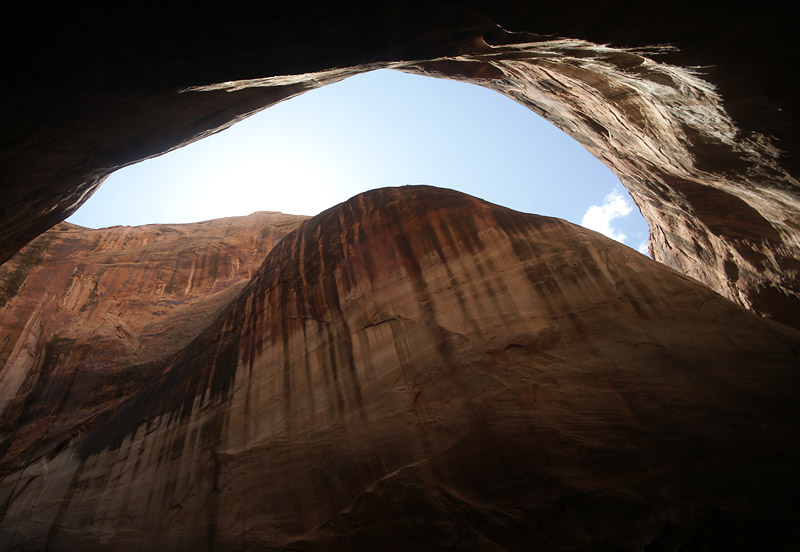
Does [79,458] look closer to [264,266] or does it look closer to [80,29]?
[264,266]

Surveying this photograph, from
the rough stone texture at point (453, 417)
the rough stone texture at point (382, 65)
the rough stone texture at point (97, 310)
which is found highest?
the rough stone texture at point (97, 310)

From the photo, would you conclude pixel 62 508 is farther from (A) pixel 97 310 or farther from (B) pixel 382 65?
(A) pixel 97 310

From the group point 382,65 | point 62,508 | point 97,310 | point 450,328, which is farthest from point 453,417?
point 97,310

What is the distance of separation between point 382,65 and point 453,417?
8.28m

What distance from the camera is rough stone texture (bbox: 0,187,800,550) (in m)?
6.52

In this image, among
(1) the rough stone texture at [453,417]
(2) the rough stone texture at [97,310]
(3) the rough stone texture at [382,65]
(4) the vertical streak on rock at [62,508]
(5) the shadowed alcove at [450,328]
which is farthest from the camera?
(2) the rough stone texture at [97,310]

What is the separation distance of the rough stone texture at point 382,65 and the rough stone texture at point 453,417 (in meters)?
3.53

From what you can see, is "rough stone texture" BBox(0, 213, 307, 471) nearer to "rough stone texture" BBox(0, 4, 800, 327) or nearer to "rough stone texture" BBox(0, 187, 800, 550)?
"rough stone texture" BBox(0, 187, 800, 550)

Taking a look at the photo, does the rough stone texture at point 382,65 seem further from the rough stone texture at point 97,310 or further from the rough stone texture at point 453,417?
the rough stone texture at point 97,310

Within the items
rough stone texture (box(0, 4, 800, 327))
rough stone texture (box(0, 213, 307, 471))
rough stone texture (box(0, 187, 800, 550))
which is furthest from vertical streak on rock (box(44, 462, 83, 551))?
rough stone texture (box(0, 4, 800, 327))

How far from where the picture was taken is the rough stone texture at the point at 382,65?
5770mm

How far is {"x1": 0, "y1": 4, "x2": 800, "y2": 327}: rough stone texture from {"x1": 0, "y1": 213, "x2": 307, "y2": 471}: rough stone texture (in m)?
9.49

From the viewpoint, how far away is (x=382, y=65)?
9.46 metres

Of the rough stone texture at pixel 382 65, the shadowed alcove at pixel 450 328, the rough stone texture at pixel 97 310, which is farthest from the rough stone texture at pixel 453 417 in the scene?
the rough stone texture at pixel 97 310
